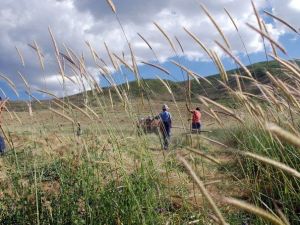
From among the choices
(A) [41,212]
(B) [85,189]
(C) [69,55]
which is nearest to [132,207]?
(B) [85,189]

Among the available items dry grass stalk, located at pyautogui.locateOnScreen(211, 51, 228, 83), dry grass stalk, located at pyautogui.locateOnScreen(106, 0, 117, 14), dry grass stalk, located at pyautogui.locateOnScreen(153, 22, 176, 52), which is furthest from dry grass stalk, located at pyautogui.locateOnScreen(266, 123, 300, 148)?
dry grass stalk, located at pyautogui.locateOnScreen(106, 0, 117, 14)

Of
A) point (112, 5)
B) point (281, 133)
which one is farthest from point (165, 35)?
point (281, 133)

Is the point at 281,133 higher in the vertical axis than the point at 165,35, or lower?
A: lower

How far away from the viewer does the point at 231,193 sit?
503 centimetres

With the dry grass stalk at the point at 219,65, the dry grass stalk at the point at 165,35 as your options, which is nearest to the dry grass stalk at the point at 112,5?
the dry grass stalk at the point at 165,35

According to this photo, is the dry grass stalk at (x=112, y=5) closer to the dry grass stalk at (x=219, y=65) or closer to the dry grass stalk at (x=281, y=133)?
the dry grass stalk at (x=219, y=65)

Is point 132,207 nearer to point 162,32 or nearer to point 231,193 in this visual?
point 162,32

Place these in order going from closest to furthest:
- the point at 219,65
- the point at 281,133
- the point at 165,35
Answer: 1. the point at 281,133
2. the point at 219,65
3. the point at 165,35

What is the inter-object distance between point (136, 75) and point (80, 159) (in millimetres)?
969

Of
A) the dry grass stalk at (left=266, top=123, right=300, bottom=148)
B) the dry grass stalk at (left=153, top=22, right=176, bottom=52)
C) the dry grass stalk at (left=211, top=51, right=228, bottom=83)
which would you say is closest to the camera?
the dry grass stalk at (left=266, top=123, right=300, bottom=148)

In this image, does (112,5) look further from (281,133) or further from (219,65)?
(281,133)

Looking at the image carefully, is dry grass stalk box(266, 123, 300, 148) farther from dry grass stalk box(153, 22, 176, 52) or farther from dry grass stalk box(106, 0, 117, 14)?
dry grass stalk box(106, 0, 117, 14)

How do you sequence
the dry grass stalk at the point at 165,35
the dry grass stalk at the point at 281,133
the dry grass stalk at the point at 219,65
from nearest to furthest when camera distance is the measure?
1. the dry grass stalk at the point at 281,133
2. the dry grass stalk at the point at 219,65
3. the dry grass stalk at the point at 165,35

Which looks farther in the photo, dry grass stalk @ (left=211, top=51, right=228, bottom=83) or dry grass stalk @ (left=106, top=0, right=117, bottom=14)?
dry grass stalk @ (left=106, top=0, right=117, bottom=14)
